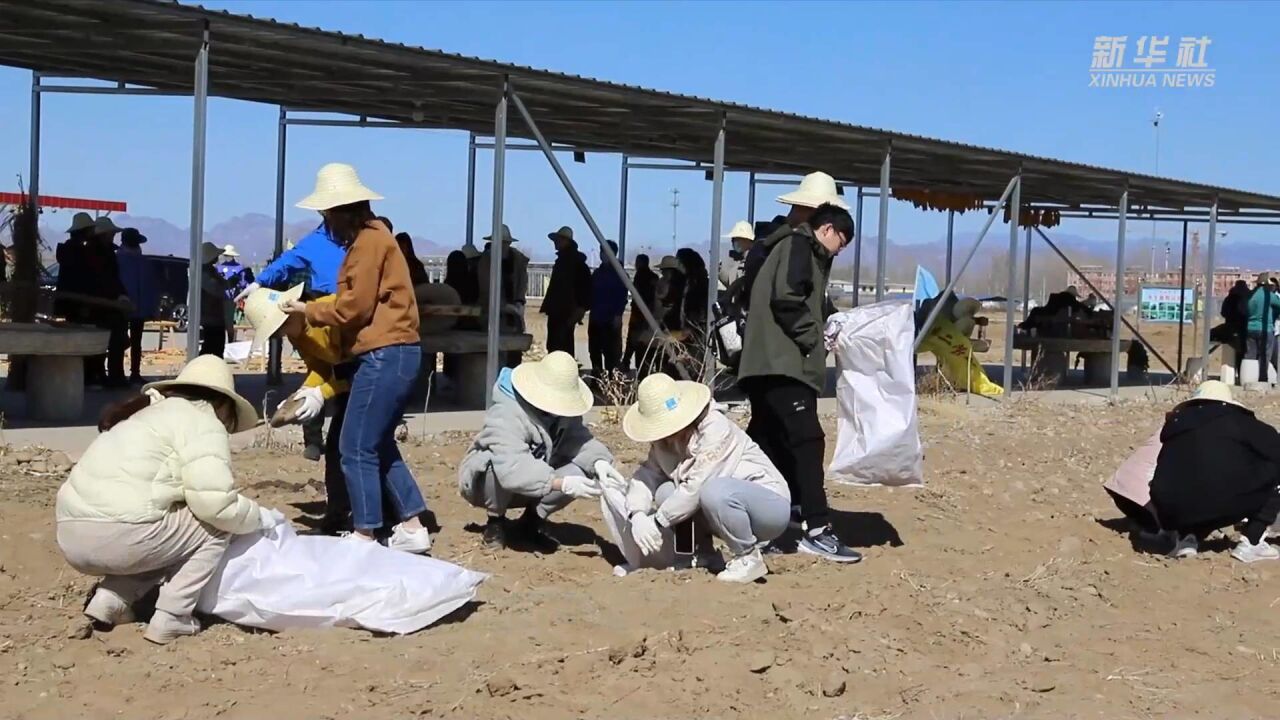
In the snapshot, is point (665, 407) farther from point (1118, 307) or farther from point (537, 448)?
point (1118, 307)

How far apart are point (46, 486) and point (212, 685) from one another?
3.44 metres

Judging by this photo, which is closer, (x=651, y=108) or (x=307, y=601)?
(x=307, y=601)

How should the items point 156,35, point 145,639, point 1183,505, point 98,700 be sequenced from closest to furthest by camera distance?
point 98,700 < point 145,639 < point 1183,505 < point 156,35

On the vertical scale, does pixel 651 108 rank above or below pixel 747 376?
above

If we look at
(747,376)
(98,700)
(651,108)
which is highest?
(651,108)

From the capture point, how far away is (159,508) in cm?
493

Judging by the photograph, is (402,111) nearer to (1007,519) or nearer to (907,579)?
(1007,519)

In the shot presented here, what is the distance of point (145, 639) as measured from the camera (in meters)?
5.12

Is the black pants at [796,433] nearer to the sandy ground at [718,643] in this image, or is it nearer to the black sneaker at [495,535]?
the sandy ground at [718,643]

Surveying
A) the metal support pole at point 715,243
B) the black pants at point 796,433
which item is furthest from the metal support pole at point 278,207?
the black pants at point 796,433

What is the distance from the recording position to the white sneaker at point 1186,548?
750 cm

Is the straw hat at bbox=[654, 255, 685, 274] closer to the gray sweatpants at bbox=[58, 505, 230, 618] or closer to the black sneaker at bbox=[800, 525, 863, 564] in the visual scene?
the black sneaker at bbox=[800, 525, 863, 564]

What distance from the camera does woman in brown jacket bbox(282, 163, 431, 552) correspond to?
20.1 feet

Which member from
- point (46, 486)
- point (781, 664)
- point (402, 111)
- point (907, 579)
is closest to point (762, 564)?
point (907, 579)
